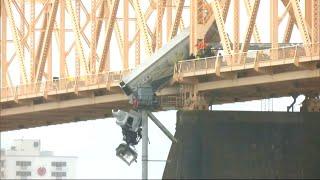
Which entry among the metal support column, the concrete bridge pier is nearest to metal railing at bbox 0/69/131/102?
the metal support column

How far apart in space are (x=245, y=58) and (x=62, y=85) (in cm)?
2130

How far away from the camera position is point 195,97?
83.5m

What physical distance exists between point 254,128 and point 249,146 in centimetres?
91

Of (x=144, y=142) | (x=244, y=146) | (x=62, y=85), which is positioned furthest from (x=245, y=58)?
(x=62, y=85)

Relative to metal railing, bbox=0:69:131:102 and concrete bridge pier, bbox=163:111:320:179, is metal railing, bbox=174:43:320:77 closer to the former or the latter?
concrete bridge pier, bbox=163:111:320:179

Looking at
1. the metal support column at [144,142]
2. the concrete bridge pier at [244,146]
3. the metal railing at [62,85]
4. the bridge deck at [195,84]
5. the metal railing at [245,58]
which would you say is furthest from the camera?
the metal railing at [62,85]

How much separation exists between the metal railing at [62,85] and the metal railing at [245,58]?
7125 mm

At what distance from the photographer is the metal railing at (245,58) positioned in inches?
2955

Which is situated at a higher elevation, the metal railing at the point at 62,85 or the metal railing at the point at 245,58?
the metal railing at the point at 245,58

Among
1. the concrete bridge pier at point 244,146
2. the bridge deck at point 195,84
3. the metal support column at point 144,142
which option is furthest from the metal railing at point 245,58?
the metal support column at point 144,142

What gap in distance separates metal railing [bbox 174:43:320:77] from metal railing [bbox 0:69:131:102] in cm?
713

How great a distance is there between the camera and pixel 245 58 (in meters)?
79.4

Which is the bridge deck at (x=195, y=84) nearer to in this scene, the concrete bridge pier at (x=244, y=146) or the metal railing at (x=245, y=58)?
the metal railing at (x=245, y=58)

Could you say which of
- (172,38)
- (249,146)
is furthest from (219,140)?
(172,38)
